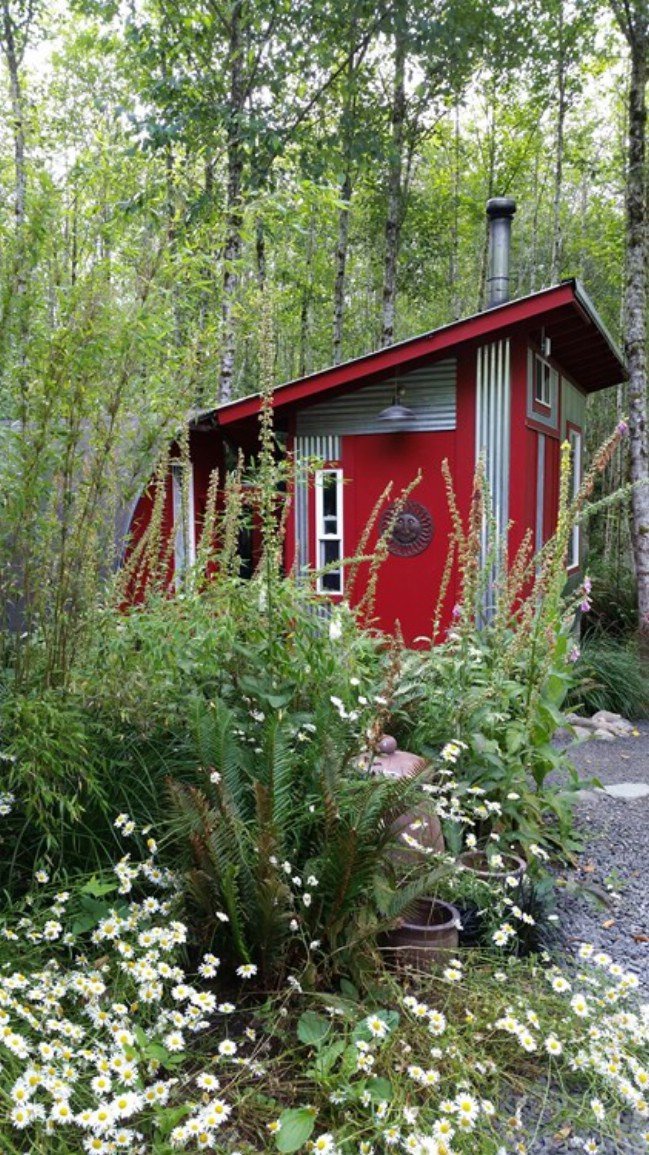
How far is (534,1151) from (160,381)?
2.45 meters

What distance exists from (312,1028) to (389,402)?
248 inches

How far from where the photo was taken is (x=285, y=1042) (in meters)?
2.01

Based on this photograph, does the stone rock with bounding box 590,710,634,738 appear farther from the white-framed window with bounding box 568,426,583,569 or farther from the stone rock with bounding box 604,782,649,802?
the white-framed window with bounding box 568,426,583,569

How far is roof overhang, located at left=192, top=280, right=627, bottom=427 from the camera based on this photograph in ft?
21.8

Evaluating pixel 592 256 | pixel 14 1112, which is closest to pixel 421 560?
pixel 14 1112

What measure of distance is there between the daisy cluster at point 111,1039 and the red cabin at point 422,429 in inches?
191

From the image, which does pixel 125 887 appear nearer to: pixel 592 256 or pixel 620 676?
pixel 620 676

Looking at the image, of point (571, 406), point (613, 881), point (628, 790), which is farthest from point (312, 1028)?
point (571, 406)

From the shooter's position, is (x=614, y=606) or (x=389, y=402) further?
(x=614, y=606)

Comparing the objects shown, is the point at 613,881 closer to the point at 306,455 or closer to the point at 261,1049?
the point at 261,1049

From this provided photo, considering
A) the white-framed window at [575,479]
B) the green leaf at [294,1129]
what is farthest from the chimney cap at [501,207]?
the green leaf at [294,1129]

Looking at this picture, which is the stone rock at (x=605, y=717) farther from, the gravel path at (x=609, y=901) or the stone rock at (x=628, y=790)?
the gravel path at (x=609, y=901)

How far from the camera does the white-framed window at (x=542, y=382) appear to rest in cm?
787

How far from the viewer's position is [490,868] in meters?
2.82
